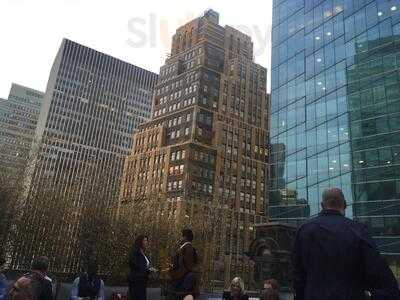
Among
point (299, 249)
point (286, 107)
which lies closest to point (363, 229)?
point (299, 249)

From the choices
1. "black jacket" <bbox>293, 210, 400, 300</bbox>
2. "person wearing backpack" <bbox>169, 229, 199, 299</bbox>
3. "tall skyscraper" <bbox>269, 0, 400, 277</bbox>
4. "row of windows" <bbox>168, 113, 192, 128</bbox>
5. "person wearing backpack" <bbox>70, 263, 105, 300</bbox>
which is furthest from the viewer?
"row of windows" <bbox>168, 113, 192, 128</bbox>

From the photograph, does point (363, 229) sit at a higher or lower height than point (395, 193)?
lower

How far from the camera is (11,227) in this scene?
36.1 metres

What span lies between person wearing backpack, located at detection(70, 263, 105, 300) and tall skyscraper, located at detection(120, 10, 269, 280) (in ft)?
267

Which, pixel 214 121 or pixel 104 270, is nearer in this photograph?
pixel 104 270

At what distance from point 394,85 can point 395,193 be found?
360 inches

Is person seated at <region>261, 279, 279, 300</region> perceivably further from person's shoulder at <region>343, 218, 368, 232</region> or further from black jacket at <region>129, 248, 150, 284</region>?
person's shoulder at <region>343, 218, 368, 232</region>

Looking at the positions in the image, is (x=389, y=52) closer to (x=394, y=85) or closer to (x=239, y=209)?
(x=394, y=85)

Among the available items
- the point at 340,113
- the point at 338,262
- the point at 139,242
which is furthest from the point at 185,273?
the point at 340,113

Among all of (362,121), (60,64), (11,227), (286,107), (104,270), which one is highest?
(60,64)

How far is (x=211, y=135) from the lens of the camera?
111188 mm

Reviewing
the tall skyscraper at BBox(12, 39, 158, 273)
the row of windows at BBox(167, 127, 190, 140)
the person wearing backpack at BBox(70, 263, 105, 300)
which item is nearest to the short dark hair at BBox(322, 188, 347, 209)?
the person wearing backpack at BBox(70, 263, 105, 300)

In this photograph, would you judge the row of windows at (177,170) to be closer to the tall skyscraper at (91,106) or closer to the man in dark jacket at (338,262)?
the tall skyscraper at (91,106)

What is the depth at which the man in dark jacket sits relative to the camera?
3660 mm
